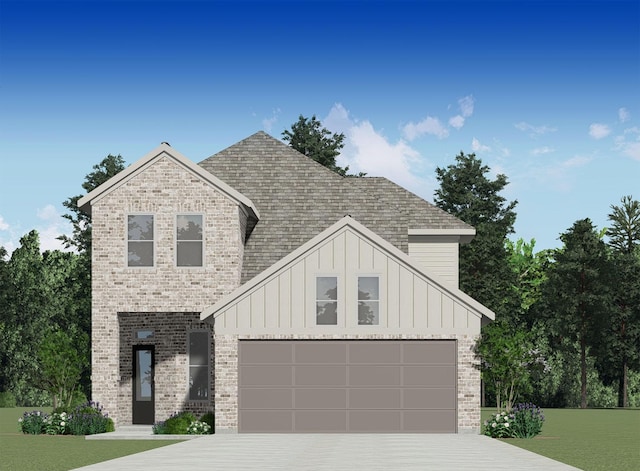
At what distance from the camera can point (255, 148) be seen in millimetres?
38625

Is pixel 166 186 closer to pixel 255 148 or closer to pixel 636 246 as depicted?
pixel 255 148

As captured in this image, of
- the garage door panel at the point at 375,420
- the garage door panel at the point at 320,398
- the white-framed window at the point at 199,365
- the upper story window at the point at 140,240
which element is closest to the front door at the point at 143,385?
the white-framed window at the point at 199,365

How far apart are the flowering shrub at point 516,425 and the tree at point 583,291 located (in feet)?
123

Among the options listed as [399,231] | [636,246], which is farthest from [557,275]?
[399,231]

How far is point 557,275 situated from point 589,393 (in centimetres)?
993

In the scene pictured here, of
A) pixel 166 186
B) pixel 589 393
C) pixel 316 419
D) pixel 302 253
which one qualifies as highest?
pixel 166 186

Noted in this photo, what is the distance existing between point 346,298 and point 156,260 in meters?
6.19

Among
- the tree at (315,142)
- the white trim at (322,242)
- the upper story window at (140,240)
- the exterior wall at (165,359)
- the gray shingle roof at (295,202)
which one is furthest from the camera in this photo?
the tree at (315,142)

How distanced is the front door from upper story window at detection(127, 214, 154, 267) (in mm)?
3603

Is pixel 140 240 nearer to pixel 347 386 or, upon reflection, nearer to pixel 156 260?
pixel 156 260

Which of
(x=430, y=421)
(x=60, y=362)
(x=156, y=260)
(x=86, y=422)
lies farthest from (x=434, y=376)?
(x=60, y=362)

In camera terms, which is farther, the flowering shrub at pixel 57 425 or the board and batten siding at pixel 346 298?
the flowering shrub at pixel 57 425

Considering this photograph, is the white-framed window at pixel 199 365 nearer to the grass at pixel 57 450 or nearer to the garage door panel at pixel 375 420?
the grass at pixel 57 450

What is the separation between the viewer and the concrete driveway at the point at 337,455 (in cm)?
1898
